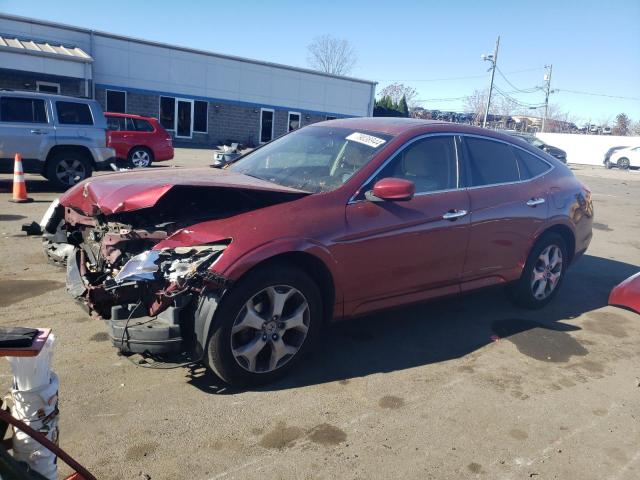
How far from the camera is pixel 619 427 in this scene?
3.34 m

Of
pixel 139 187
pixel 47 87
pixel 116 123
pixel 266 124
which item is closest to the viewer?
pixel 139 187

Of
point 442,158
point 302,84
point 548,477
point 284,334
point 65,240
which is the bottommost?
point 548,477

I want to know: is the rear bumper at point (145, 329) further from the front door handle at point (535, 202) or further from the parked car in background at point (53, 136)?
the parked car in background at point (53, 136)

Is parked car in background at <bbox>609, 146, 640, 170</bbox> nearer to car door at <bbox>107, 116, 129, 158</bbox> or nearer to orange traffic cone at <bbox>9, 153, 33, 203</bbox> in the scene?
car door at <bbox>107, 116, 129, 158</bbox>

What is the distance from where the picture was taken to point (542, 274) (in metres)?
5.28

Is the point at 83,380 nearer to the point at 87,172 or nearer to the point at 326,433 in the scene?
the point at 326,433

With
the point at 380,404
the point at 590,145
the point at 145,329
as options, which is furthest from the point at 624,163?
the point at 145,329

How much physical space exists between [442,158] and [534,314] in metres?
2.04

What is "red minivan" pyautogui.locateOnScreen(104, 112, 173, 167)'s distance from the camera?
14875 mm

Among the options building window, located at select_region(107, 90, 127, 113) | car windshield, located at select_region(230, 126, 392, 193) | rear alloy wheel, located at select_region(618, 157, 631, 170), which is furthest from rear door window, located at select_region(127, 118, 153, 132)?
rear alloy wheel, located at select_region(618, 157, 631, 170)

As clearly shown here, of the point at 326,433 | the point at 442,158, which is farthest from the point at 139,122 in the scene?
the point at 326,433

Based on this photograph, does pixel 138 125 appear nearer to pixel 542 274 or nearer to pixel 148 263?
pixel 542 274

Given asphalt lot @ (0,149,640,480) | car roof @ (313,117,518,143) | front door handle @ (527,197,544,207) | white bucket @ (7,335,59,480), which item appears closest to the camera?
white bucket @ (7,335,59,480)

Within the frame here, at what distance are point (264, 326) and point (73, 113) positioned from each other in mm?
9198
